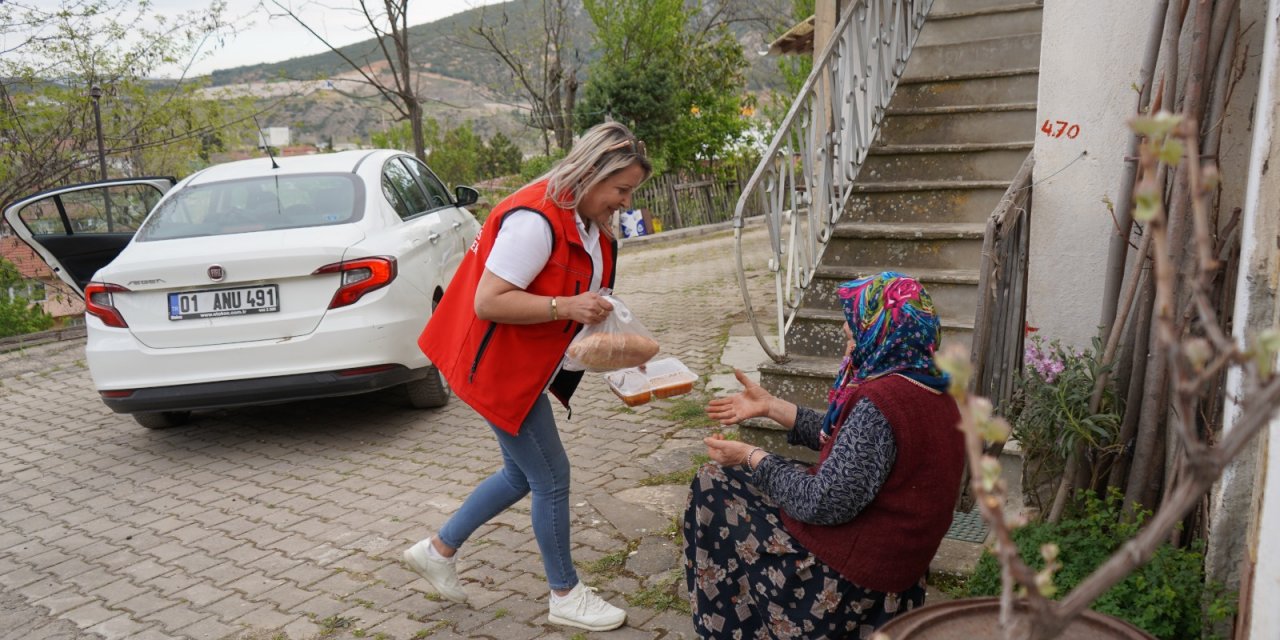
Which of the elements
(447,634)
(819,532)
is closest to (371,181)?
(447,634)

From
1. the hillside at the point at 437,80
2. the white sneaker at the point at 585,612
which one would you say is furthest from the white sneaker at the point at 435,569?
the hillside at the point at 437,80

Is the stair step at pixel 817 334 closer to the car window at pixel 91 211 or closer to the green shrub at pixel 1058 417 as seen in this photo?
the green shrub at pixel 1058 417

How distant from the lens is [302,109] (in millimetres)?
60594

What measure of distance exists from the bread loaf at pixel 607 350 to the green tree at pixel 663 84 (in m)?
13.5

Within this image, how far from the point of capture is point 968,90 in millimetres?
6043

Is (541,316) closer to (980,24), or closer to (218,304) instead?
(218,304)

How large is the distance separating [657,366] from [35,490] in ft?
12.8

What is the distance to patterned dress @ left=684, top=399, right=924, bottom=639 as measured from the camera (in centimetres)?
249

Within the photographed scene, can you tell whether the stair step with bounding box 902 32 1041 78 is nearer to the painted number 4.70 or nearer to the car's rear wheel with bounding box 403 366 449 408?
the painted number 4.70

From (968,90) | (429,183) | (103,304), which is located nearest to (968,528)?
(968,90)

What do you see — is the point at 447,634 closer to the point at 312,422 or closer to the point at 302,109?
the point at 312,422

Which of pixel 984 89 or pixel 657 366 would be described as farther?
pixel 984 89

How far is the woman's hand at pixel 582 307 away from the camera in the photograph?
308 centimetres

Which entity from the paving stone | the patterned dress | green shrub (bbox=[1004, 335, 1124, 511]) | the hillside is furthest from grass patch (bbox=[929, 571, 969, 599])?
the hillside
